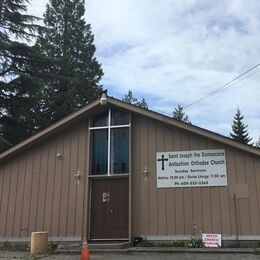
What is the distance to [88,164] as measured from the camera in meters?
17.3

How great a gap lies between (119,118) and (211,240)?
568cm

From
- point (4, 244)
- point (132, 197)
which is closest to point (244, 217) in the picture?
point (132, 197)

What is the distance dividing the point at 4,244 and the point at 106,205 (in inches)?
164

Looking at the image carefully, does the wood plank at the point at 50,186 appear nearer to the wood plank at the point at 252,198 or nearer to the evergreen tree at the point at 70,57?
the wood plank at the point at 252,198

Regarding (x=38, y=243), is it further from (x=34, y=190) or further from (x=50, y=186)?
(x=34, y=190)

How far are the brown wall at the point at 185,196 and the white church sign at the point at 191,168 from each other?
18 cm

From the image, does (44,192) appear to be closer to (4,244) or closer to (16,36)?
(4,244)

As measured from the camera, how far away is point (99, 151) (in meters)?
17.5

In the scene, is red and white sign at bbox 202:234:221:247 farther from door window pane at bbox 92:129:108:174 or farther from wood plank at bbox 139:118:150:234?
door window pane at bbox 92:129:108:174

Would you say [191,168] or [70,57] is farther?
[70,57]

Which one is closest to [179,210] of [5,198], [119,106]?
[119,106]

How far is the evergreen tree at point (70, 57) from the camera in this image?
117ft

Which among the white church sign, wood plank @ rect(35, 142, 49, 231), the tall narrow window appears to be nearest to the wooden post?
wood plank @ rect(35, 142, 49, 231)

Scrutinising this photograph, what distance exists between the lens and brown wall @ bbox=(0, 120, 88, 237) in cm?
1709
